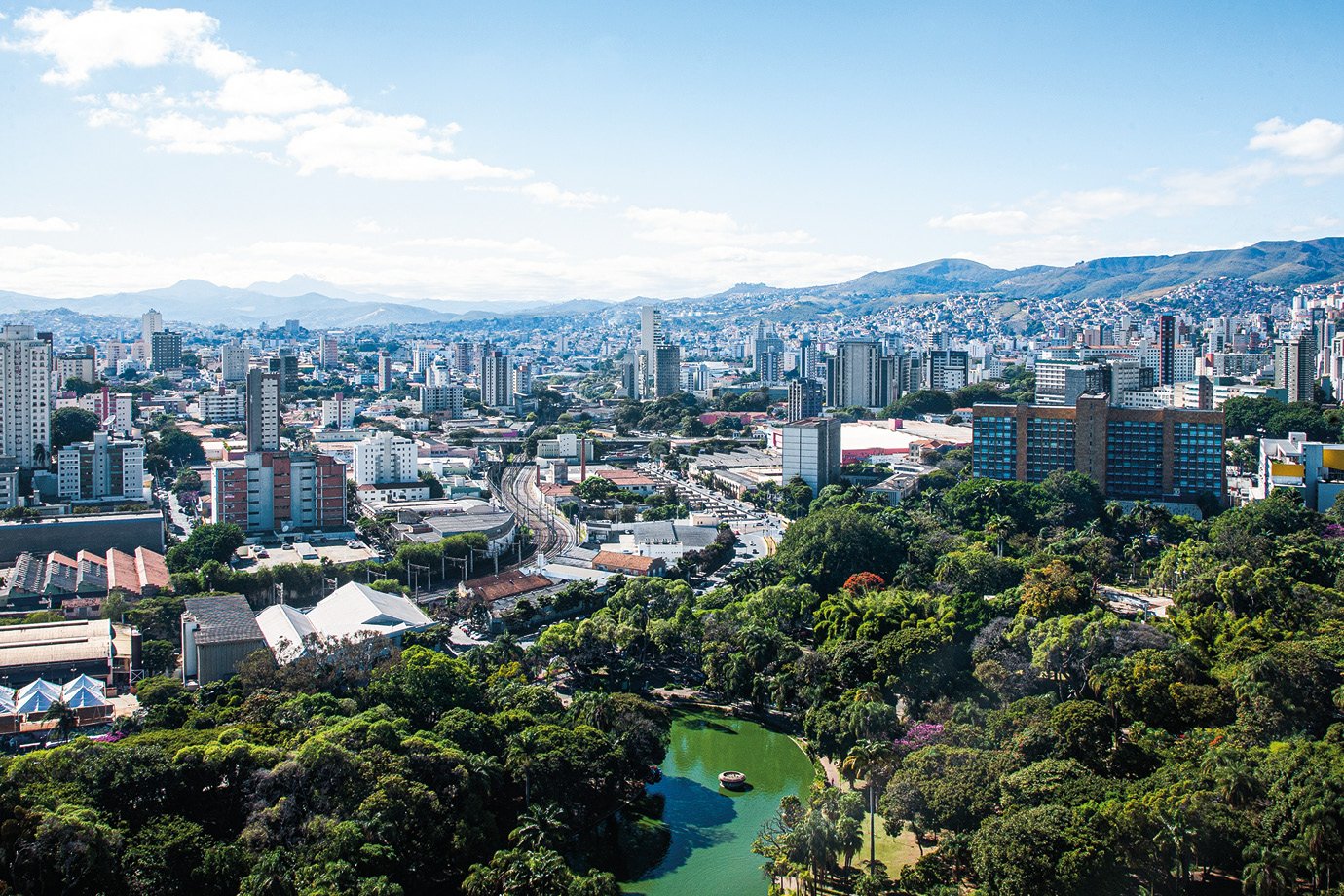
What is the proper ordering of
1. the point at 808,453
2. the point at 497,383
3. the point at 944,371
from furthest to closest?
the point at 944,371
the point at 497,383
the point at 808,453

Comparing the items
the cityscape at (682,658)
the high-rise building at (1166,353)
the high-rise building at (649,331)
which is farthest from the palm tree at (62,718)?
the high-rise building at (649,331)

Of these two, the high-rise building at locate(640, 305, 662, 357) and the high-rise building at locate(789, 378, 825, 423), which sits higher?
the high-rise building at locate(640, 305, 662, 357)

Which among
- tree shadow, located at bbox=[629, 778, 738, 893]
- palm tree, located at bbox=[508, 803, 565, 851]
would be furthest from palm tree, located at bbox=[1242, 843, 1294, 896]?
palm tree, located at bbox=[508, 803, 565, 851]

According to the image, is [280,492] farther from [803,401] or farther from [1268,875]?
[803,401]

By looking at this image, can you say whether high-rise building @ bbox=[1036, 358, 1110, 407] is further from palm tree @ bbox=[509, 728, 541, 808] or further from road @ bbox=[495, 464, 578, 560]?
palm tree @ bbox=[509, 728, 541, 808]

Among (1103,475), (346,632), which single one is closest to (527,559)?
(346,632)

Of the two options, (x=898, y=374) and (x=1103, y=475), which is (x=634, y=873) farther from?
(x=898, y=374)

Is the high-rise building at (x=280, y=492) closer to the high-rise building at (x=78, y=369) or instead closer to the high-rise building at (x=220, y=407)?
the high-rise building at (x=220, y=407)

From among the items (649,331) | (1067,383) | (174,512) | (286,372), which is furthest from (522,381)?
(174,512)
